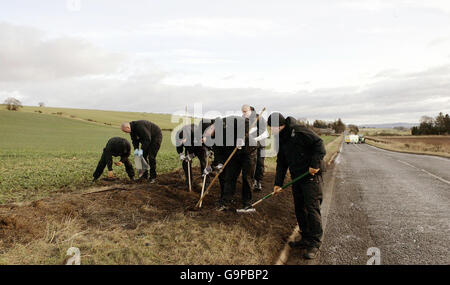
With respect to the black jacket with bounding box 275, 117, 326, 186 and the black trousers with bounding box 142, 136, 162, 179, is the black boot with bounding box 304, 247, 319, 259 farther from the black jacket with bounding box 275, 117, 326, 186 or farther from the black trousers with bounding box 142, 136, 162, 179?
the black trousers with bounding box 142, 136, 162, 179

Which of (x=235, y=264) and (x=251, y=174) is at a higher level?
(x=251, y=174)

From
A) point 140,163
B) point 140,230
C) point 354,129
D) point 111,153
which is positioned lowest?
point 140,230

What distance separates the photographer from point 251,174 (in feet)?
21.5

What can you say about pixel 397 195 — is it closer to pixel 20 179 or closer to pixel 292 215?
pixel 292 215

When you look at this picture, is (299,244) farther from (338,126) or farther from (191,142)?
(338,126)

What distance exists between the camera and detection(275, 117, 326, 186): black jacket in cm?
479

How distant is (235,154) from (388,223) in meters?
3.21

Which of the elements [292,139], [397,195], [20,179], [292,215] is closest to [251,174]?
[292,215]

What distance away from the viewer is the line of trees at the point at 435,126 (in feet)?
263

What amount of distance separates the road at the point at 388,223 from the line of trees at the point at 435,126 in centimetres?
8285

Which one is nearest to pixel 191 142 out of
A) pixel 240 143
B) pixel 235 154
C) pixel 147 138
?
pixel 147 138

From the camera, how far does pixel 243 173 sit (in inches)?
256

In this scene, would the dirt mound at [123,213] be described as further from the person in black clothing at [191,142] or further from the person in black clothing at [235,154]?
the person in black clothing at [191,142]

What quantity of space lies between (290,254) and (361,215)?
8.98ft
